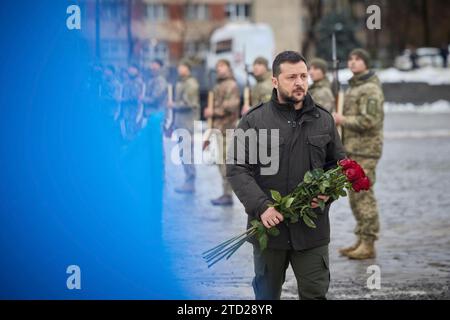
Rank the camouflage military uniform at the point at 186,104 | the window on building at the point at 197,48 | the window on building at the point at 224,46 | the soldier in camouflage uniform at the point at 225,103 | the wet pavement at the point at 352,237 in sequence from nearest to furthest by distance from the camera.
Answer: the wet pavement at the point at 352,237
the soldier in camouflage uniform at the point at 225,103
the camouflage military uniform at the point at 186,104
the window on building at the point at 224,46
the window on building at the point at 197,48

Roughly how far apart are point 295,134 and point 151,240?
173 centimetres

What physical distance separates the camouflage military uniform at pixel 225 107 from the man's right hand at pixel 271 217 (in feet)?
26.8

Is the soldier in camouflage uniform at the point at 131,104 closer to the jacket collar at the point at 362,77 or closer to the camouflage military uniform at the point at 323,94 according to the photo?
the jacket collar at the point at 362,77

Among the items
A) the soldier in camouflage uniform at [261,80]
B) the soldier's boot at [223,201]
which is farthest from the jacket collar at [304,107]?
the soldier's boot at [223,201]

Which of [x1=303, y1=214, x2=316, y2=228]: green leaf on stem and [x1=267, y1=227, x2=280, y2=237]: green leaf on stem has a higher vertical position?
[x1=303, y1=214, x2=316, y2=228]: green leaf on stem

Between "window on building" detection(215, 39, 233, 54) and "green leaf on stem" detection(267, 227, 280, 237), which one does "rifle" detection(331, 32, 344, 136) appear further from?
"window on building" detection(215, 39, 233, 54)

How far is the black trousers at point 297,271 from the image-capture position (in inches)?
222

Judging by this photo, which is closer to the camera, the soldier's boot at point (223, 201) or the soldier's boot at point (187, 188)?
the soldier's boot at point (223, 201)

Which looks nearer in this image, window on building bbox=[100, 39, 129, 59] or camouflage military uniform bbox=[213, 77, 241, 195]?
window on building bbox=[100, 39, 129, 59]

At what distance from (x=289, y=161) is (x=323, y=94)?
5032mm

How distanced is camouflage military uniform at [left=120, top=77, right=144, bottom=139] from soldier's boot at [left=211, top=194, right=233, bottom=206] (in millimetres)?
6416

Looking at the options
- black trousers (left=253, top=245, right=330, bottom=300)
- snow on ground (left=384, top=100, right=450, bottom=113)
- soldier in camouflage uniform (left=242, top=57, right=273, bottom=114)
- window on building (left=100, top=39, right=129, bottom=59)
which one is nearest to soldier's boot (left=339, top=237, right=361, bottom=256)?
soldier in camouflage uniform (left=242, top=57, right=273, bottom=114)

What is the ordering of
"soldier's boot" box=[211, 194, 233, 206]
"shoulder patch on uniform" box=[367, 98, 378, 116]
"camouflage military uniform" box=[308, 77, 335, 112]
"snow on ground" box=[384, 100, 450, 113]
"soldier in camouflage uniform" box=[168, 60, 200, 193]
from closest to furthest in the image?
"shoulder patch on uniform" box=[367, 98, 378, 116]
"camouflage military uniform" box=[308, 77, 335, 112]
"soldier's boot" box=[211, 194, 233, 206]
"soldier in camouflage uniform" box=[168, 60, 200, 193]
"snow on ground" box=[384, 100, 450, 113]

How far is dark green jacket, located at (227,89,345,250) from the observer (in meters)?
5.59
